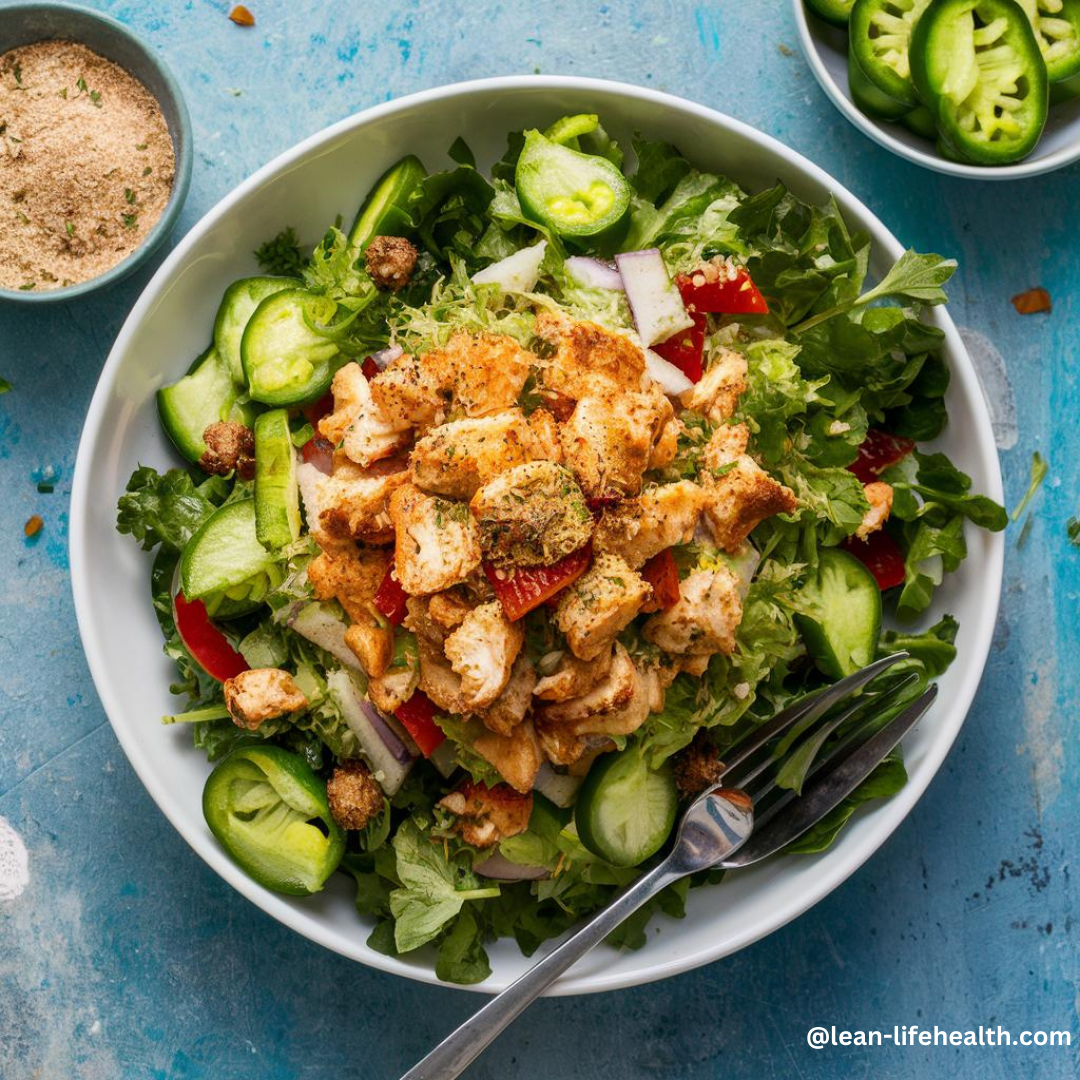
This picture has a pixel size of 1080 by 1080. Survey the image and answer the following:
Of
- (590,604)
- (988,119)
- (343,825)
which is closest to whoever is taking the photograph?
(590,604)

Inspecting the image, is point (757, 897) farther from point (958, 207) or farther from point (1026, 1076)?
point (958, 207)

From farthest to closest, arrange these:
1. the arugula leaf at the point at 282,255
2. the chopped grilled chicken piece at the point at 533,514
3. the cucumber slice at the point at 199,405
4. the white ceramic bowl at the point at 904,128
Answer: the white ceramic bowl at the point at 904,128 < the arugula leaf at the point at 282,255 < the cucumber slice at the point at 199,405 < the chopped grilled chicken piece at the point at 533,514

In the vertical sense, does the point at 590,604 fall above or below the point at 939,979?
above

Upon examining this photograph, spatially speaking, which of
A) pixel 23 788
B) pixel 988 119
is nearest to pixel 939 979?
pixel 988 119

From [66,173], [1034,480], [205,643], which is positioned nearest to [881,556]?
[1034,480]

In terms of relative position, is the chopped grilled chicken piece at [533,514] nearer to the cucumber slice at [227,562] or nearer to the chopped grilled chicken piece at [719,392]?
the chopped grilled chicken piece at [719,392]

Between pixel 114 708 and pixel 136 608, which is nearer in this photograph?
pixel 114 708

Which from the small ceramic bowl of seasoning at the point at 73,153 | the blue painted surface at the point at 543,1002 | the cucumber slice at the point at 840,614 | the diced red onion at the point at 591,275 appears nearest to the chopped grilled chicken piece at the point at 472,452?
the diced red onion at the point at 591,275
